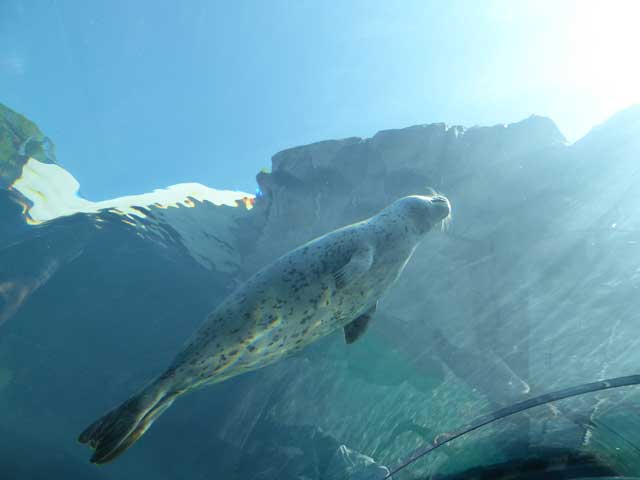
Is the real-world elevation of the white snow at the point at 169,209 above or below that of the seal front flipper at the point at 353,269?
above

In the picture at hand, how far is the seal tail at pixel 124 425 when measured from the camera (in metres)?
2.51

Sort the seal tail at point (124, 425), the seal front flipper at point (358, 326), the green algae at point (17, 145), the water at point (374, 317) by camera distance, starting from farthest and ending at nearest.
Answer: the green algae at point (17, 145) < the water at point (374, 317) < the seal front flipper at point (358, 326) < the seal tail at point (124, 425)

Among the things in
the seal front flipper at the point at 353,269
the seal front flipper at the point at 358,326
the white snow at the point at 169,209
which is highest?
the white snow at the point at 169,209

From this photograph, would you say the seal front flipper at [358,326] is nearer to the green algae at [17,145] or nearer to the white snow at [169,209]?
the white snow at [169,209]

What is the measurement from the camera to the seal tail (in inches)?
98.7

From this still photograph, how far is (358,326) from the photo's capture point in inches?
161

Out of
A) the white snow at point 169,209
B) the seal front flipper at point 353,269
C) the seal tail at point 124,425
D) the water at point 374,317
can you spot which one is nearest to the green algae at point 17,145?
the water at point 374,317

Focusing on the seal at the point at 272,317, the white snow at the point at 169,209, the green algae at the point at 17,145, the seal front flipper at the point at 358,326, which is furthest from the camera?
A: the white snow at the point at 169,209

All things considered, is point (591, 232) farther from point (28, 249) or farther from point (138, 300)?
point (28, 249)

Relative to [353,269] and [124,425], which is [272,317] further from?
[124,425]

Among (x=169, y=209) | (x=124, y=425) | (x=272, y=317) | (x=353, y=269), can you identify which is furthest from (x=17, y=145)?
(x=353, y=269)

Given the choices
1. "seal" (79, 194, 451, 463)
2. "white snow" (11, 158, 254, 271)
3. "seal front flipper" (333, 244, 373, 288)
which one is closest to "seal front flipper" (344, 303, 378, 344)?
"seal" (79, 194, 451, 463)

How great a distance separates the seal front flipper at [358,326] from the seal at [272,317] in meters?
0.35

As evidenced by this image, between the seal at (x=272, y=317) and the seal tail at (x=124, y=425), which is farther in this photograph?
the seal at (x=272, y=317)
